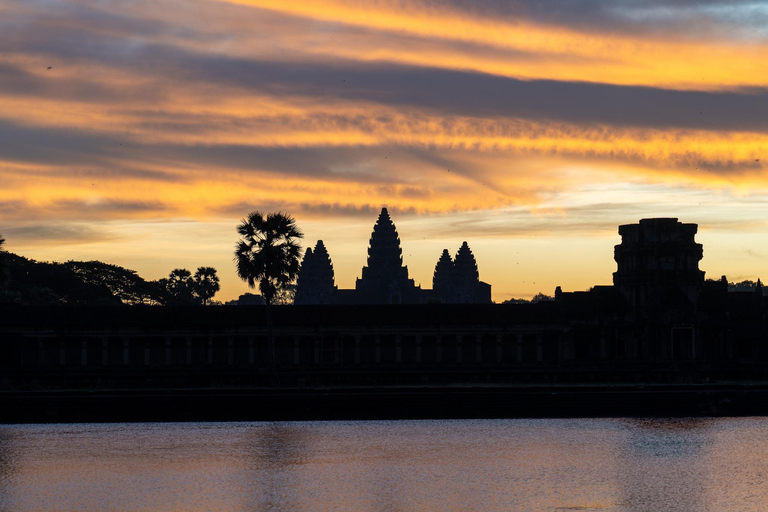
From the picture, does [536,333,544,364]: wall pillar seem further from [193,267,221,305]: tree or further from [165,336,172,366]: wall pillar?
[193,267,221,305]: tree

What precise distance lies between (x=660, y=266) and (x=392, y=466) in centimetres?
4769

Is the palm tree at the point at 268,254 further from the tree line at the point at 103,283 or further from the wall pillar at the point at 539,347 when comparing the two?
the tree line at the point at 103,283

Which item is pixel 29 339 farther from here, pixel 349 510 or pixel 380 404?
pixel 349 510

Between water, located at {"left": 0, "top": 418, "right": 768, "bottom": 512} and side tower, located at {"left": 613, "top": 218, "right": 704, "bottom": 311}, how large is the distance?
29.0 metres

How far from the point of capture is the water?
114 ft

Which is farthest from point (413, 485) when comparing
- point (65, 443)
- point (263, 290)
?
point (263, 290)

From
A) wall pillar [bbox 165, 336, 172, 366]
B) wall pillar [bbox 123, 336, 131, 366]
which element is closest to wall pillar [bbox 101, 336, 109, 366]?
wall pillar [bbox 123, 336, 131, 366]

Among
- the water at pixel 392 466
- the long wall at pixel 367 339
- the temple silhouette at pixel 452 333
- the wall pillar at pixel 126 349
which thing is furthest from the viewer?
the wall pillar at pixel 126 349

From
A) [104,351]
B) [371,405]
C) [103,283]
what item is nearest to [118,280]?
[103,283]

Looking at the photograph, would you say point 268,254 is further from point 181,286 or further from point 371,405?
point 181,286

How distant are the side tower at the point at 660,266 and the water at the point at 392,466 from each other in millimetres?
28954

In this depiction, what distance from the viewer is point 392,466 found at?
1606 inches

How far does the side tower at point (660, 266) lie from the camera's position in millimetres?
82562

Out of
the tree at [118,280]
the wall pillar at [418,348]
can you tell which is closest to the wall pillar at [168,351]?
the wall pillar at [418,348]
